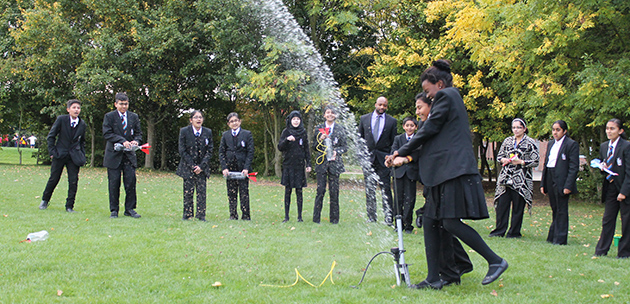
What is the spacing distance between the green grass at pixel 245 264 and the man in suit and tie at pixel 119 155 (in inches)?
18.9

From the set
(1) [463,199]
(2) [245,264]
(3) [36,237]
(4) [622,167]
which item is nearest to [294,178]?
(2) [245,264]

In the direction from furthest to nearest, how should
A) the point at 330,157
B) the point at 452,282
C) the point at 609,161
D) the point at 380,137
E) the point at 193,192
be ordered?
the point at 193,192, the point at 330,157, the point at 380,137, the point at 609,161, the point at 452,282

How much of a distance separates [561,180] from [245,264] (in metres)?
5.42

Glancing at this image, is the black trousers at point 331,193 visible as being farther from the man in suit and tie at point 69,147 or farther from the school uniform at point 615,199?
the man in suit and tie at point 69,147

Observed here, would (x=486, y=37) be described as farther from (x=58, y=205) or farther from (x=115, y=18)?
(x=115, y=18)

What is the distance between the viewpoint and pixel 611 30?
13828mm

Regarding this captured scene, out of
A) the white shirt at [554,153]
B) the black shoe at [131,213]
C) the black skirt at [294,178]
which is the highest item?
the white shirt at [554,153]

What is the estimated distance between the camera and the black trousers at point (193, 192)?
8.81 meters

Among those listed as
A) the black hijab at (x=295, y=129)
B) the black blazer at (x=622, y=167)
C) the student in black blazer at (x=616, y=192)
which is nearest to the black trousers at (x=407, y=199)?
the black hijab at (x=295, y=129)

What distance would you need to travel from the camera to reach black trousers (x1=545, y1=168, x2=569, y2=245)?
7672 millimetres

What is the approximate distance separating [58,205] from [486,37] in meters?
12.7

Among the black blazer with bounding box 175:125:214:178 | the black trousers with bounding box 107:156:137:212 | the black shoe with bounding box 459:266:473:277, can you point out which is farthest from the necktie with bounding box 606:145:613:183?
the black trousers with bounding box 107:156:137:212

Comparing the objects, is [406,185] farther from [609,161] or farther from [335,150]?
[609,161]

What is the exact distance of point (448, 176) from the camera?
14.5 feet
